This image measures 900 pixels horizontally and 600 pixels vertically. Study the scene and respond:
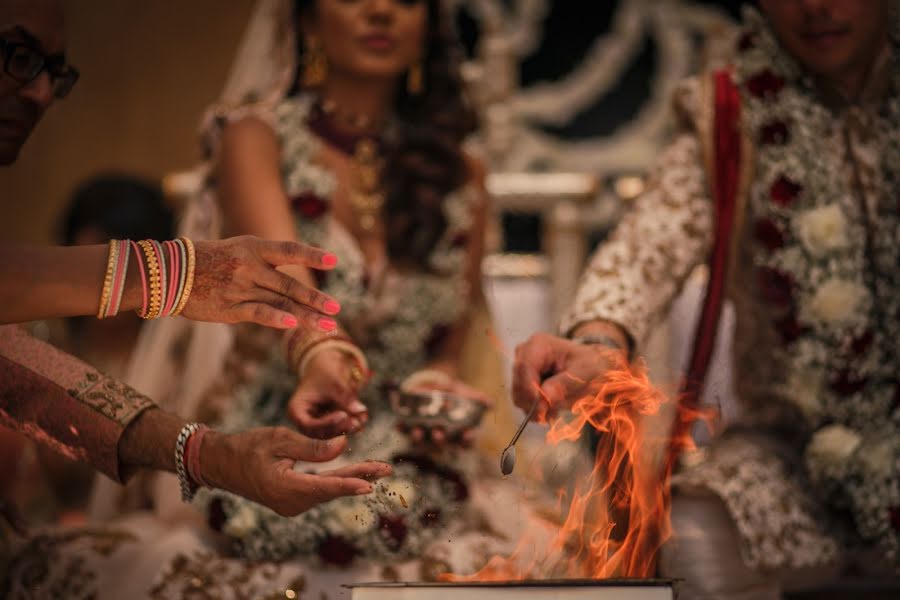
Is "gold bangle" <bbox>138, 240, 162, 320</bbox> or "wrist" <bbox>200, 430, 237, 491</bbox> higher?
"gold bangle" <bbox>138, 240, 162, 320</bbox>

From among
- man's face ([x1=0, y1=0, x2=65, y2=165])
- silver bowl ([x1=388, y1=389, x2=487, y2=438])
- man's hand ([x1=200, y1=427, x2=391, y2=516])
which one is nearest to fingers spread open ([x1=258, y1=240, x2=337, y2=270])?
man's hand ([x1=200, y1=427, x2=391, y2=516])

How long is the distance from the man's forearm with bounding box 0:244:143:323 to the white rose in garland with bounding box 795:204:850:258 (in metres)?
1.34

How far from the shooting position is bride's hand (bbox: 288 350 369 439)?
169cm

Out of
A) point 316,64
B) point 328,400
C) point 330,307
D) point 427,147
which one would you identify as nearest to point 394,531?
point 328,400

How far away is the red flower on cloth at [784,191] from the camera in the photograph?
2.17 m

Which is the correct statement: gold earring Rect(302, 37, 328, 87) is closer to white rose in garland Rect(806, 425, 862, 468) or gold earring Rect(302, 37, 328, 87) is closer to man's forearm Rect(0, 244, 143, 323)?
man's forearm Rect(0, 244, 143, 323)

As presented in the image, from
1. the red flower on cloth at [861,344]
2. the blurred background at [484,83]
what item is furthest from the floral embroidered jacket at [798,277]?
the blurred background at [484,83]

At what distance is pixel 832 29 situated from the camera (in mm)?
2131

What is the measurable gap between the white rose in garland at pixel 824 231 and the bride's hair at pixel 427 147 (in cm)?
95

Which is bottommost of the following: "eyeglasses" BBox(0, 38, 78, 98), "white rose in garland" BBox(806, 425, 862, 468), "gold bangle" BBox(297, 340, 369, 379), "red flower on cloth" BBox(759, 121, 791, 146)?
"white rose in garland" BBox(806, 425, 862, 468)

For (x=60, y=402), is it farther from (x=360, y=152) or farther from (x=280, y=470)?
(x=360, y=152)

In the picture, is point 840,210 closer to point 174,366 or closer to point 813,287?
point 813,287

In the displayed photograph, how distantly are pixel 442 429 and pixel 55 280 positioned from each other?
2.94 feet

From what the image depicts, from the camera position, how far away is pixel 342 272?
250 centimetres
